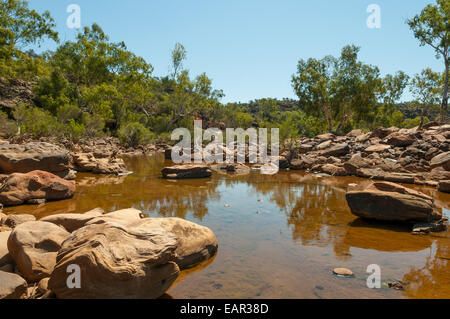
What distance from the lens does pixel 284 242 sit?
564cm

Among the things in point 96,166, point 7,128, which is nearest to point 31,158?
point 96,166

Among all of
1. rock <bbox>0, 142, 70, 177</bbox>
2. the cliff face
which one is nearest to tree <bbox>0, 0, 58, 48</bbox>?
the cliff face

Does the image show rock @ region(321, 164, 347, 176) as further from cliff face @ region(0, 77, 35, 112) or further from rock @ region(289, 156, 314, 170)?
cliff face @ region(0, 77, 35, 112)

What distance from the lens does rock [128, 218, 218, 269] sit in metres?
4.55

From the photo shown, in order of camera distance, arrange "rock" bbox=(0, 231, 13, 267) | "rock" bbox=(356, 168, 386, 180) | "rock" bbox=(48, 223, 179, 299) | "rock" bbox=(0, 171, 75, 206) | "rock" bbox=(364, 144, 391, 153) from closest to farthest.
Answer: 1. "rock" bbox=(48, 223, 179, 299)
2. "rock" bbox=(0, 231, 13, 267)
3. "rock" bbox=(0, 171, 75, 206)
4. "rock" bbox=(356, 168, 386, 180)
5. "rock" bbox=(364, 144, 391, 153)

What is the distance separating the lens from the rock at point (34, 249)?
3662 millimetres

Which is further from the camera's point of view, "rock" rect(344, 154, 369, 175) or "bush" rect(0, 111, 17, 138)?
"bush" rect(0, 111, 17, 138)

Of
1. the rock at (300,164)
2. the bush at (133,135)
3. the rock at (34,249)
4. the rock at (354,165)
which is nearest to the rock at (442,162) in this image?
the rock at (354,165)

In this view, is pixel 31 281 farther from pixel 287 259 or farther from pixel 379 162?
pixel 379 162

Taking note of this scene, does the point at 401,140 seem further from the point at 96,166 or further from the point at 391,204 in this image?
the point at 96,166

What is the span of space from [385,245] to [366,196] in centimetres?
151

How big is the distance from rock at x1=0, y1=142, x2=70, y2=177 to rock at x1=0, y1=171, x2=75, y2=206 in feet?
5.09

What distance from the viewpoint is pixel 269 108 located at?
72.6 m
